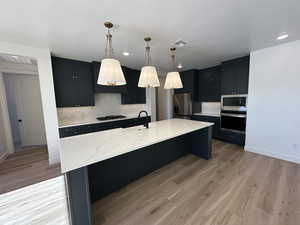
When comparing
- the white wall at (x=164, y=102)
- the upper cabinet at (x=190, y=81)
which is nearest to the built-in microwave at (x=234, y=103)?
the upper cabinet at (x=190, y=81)

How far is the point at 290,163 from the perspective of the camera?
2584 millimetres

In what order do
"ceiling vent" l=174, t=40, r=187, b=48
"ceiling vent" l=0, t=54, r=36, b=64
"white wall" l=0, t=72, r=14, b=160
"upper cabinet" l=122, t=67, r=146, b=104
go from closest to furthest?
"ceiling vent" l=174, t=40, r=187, b=48 → "ceiling vent" l=0, t=54, r=36, b=64 → "white wall" l=0, t=72, r=14, b=160 → "upper cabinet" l=122, t=67, r=146, b=104

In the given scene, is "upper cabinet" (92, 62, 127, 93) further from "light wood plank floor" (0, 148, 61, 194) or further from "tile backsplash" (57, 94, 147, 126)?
"light wood plank floor" (0, 148, 61, 194)

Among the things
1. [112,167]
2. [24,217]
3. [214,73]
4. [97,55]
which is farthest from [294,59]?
[24,217]

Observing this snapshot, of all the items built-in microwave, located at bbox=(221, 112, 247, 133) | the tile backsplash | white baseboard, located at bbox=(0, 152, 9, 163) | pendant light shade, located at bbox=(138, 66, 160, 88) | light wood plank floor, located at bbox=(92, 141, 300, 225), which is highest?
pendant light shade, located at bbox=(138, 66, 160, 88)

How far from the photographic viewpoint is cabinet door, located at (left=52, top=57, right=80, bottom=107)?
9.86ft

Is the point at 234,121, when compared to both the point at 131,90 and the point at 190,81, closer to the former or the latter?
the point at 190,81

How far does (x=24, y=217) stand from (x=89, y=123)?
1.92m

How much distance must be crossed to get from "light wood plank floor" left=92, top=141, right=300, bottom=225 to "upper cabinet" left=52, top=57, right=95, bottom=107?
8.41 feet

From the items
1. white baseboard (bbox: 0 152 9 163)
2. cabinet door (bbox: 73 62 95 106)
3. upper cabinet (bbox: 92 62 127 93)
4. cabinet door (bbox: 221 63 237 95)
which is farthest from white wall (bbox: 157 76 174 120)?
white baseboard (bbox: 0 152 9 163)

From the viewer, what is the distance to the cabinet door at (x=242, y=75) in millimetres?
3236

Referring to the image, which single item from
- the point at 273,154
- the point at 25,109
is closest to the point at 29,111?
the point at 25,109

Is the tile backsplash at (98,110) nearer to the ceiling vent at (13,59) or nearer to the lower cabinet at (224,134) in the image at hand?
the ceiling vent at (13,59)

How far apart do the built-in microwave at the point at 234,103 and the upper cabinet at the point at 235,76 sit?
0.44 feet
